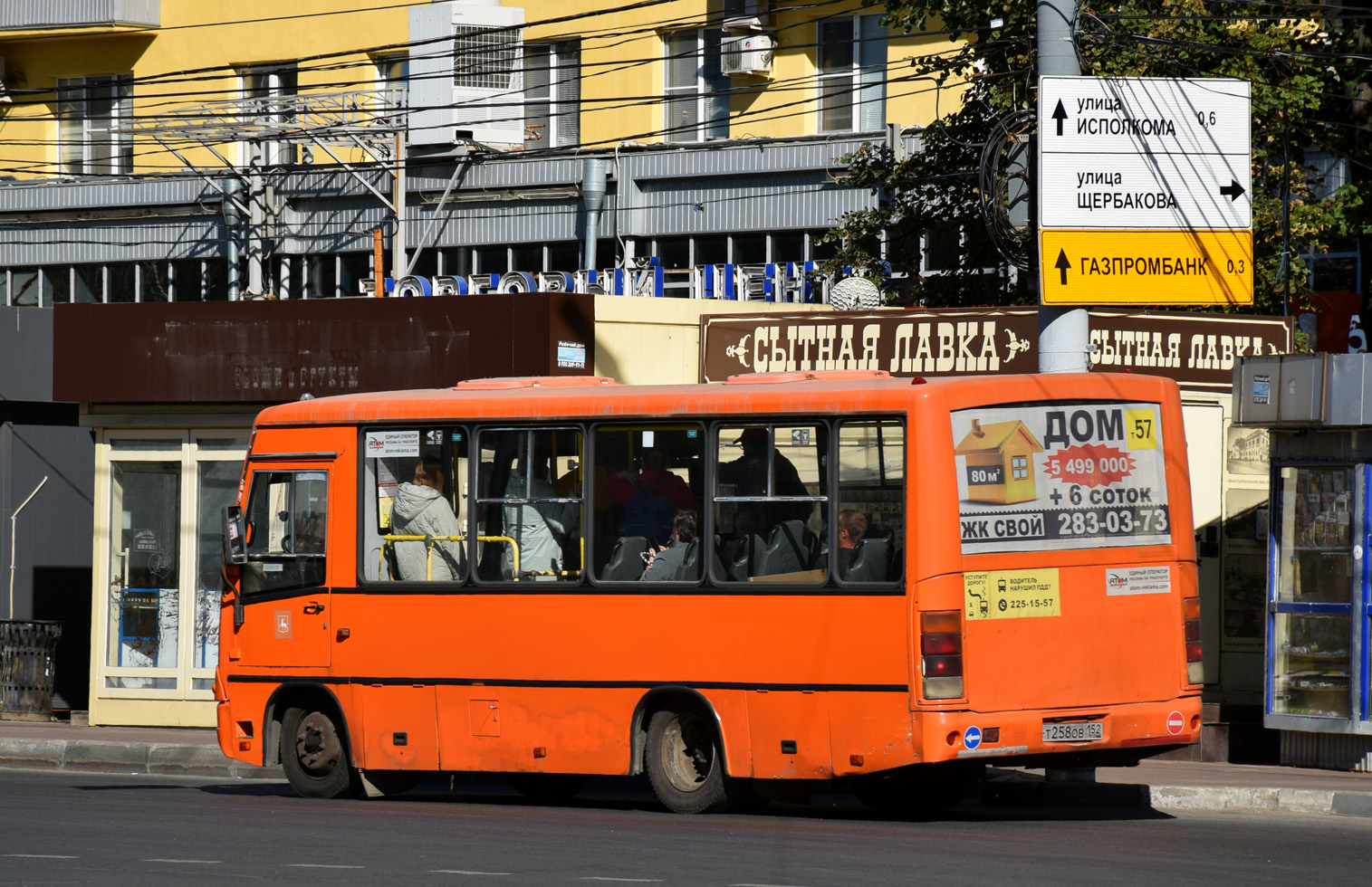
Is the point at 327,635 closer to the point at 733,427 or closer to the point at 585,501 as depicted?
the point at 585,501

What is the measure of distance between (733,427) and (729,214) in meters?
17.5

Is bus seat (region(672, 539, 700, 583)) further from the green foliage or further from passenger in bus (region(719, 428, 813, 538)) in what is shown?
the green foliage

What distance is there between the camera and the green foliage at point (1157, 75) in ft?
63.8

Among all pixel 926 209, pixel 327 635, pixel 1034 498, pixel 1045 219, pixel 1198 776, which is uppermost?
pixel 926 209

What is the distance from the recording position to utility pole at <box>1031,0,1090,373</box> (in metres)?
13.9

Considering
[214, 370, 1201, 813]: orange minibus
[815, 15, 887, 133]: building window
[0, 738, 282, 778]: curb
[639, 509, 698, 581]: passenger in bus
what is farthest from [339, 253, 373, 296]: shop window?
[639, 509, 698, 581]: passenger in bus

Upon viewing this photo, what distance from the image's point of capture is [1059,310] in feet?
46.0

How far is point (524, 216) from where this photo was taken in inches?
1233

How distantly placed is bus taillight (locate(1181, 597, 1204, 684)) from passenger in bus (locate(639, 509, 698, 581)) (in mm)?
3009

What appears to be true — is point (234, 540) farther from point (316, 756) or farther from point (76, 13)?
point (76, 13)

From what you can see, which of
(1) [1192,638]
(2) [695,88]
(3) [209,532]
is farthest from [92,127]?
(1) [1192,638]

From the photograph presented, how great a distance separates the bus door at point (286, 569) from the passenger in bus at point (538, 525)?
147 centimetres

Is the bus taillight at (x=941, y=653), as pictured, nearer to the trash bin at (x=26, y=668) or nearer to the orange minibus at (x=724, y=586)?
the orange minibus at (x=724, y=586)

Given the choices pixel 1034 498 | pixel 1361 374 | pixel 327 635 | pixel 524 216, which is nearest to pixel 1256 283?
pixel 1361 374
